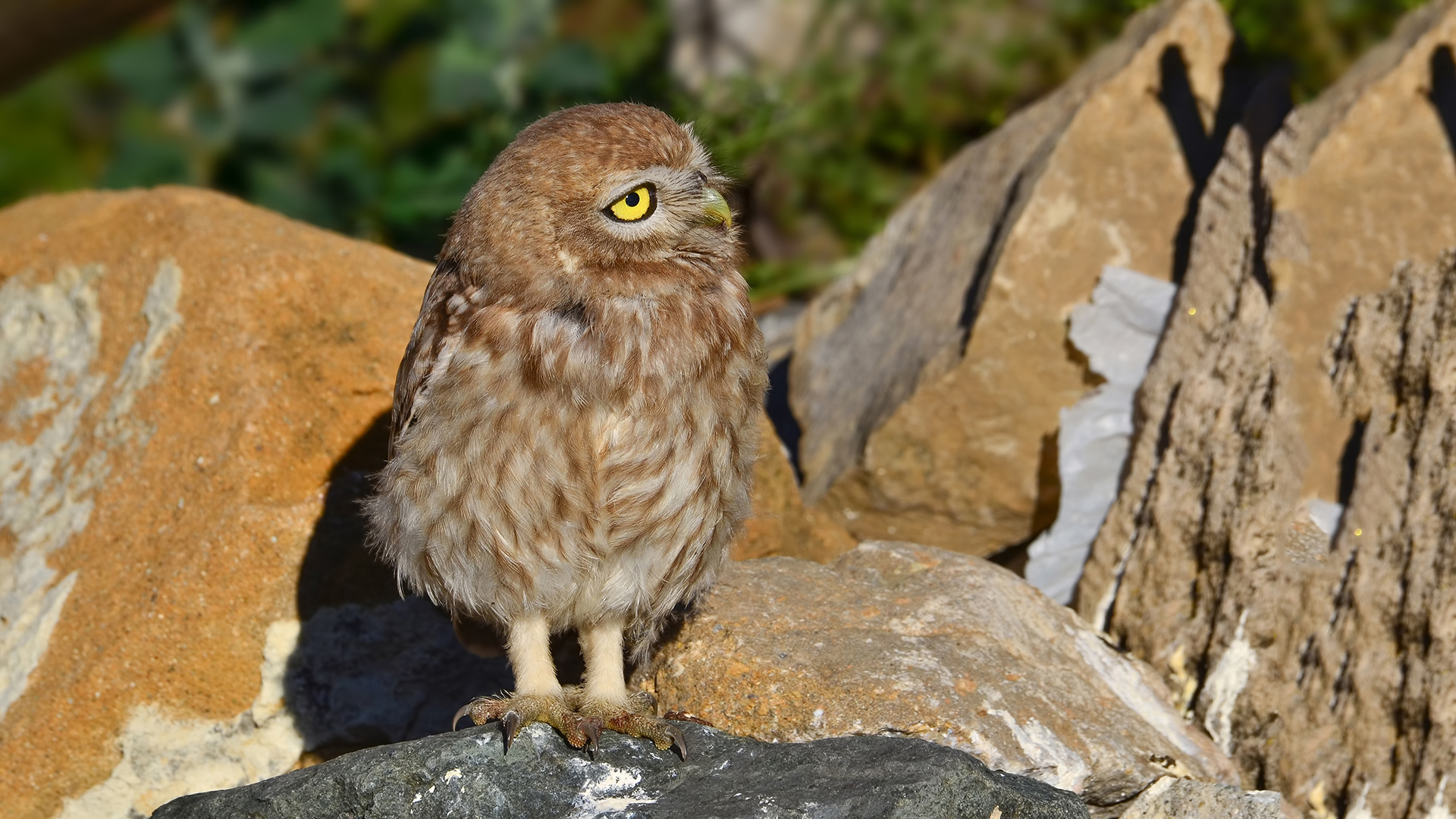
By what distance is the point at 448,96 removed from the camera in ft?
30.5

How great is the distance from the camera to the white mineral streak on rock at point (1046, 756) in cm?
354

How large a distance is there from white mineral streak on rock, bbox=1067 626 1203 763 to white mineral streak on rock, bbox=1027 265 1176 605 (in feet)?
1.27

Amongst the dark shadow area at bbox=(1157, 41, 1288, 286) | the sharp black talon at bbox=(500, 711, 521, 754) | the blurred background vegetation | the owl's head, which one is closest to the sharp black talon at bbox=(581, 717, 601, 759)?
the sharp black talon at bbox=(500, 711, 521, 754)

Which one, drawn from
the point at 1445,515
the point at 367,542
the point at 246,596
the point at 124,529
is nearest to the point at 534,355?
the point at 367,542

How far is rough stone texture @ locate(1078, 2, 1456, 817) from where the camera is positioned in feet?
13.0

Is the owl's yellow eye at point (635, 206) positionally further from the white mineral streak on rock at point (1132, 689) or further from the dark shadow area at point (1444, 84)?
the dark shadow area at point (1444, 84)

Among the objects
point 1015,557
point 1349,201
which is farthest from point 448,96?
point 1349,201

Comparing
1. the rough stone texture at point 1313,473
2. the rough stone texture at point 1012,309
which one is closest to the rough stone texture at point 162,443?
the rough stone texture at point 1012,309

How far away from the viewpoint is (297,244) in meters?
4.91

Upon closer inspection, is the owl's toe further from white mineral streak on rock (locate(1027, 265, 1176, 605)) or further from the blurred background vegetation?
the blurred background vegetation

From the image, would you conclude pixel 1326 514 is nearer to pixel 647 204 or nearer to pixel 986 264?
pixel 986 264

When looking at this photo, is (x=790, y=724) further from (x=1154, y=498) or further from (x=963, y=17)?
(x=963, y=17)

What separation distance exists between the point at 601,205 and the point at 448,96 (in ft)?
20.9

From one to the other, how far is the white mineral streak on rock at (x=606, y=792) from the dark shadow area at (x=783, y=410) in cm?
275
